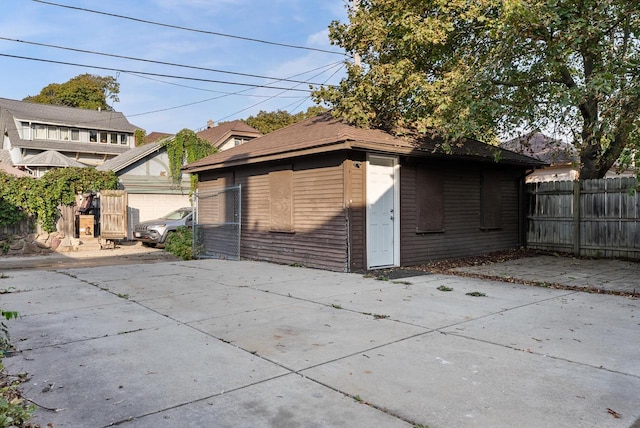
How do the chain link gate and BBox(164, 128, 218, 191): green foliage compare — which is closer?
the chain link gate

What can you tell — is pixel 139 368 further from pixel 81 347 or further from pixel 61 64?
pixel 61 64

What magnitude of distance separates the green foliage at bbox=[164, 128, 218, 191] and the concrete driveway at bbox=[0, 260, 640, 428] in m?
17.0

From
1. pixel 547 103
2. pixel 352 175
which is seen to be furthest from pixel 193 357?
pixel 547 103

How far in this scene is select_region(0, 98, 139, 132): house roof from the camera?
32.6 metres

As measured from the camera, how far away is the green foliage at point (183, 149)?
23.2m

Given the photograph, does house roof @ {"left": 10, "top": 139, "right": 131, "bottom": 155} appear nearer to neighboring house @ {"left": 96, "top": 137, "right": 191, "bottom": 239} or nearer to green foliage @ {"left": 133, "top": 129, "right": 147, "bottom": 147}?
green foliage @ {"left": 133, "top": 129, "right": 147, "bottom": 147}

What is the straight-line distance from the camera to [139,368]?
11.8ft

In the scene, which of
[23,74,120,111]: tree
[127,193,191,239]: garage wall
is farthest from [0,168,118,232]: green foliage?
[23,74,120,111]: tree

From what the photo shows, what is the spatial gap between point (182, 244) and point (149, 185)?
1042 centimetres

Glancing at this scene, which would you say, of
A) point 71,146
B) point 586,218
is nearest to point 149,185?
point 71,146

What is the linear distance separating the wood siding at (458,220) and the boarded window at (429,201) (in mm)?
108

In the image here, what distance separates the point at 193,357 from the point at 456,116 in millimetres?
7373

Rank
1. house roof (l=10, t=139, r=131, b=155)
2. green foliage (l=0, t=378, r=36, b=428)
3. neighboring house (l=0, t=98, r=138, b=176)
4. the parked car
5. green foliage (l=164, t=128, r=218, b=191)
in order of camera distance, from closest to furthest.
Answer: green foliage (l=0, t=378, r=36, b=428), the parked car, green foliage (l=164, t=128, r=218, b=191), house roof (l=10, t=139, r=131, b=155), neighboring house (l=0, t=98, r=138, b=176)

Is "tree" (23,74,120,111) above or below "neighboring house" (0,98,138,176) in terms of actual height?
above
